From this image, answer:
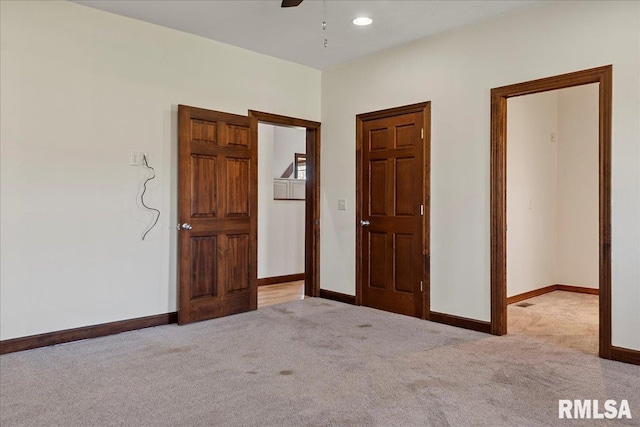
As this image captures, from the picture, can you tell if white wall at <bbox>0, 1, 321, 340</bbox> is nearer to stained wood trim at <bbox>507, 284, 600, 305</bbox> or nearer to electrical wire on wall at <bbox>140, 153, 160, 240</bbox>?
electrical wire on wall at <bbox>140, 153, 160, 240</bbox>

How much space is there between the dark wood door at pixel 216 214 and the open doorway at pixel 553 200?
9.55 ft

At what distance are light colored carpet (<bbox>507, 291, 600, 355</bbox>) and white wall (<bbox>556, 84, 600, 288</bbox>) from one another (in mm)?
425

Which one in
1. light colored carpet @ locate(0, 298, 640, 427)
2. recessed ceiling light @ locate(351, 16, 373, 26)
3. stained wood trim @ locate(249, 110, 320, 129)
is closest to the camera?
light colored carpet @ locate(0, 298, 640, 427)

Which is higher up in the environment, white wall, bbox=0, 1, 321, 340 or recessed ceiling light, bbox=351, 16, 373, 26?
recessed ceiling light, bbox=351, 16, 373, 26

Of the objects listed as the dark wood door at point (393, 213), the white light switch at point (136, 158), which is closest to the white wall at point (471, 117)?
the dark wood door at point (393, 213)

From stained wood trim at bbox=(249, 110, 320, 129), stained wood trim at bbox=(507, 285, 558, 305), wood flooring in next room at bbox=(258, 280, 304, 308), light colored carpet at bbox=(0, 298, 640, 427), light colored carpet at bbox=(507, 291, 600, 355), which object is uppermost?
stained wood trim at bbox=(249, 110, 320, 129)

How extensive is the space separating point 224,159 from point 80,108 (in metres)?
1.30

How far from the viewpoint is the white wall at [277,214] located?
6.18 m

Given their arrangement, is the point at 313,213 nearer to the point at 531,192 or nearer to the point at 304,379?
the point at 531,192

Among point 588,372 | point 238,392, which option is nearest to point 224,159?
point 238,392

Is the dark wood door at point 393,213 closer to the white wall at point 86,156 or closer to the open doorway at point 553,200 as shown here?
the open doorway at point 553,200

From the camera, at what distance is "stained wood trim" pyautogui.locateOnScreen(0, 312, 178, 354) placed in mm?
3341

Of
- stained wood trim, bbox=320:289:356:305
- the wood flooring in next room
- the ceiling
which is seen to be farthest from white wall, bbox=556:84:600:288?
the wood flooring in next room

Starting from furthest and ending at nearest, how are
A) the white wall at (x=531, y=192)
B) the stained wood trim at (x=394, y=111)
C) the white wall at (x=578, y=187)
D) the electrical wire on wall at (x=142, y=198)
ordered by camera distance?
1. the white wall at (x=578, y=187)
2. the white wall at (x=531, y=192)
3. the stained wood trim at (x=394, y=111)
4. the electrical wire on wall at (x=142, y=198)
